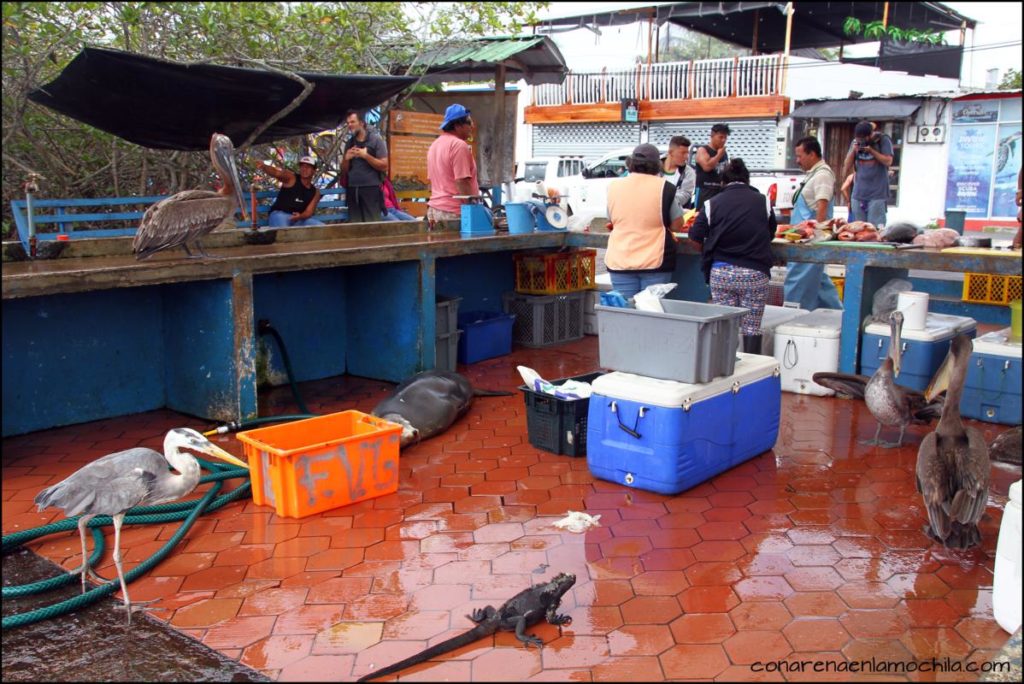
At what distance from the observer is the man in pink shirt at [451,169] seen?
8328mm

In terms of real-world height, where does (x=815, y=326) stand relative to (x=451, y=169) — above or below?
below

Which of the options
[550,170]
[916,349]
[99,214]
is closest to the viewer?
[916,349]

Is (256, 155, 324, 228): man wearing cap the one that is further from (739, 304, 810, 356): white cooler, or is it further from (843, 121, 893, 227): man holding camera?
(843, 121, 893, 227): man holding camera

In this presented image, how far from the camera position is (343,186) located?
1038 cm

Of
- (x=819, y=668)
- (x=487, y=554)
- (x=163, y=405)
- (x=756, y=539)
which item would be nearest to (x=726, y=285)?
(x=756, y=539)

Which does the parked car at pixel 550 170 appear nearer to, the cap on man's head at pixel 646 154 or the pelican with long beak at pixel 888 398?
the cap on man's head at pixel 646 154

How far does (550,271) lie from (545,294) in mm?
247

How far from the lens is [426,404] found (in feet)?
21.0

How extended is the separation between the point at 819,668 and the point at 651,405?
1878 mm

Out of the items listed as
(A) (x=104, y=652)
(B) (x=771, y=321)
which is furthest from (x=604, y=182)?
(A) (x=104, y=652)

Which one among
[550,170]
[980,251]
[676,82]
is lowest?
[980,251]

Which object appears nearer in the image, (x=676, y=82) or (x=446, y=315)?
(x=446, y=315)

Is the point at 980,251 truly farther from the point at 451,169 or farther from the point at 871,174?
the point at 451,169

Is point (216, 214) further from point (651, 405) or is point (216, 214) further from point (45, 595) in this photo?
point (651, 405)
